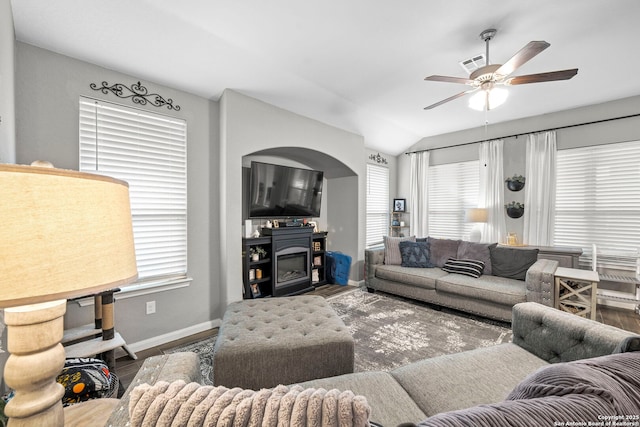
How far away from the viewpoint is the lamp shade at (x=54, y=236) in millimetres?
484

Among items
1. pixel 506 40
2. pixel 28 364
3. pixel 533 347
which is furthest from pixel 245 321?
pixel 506 40

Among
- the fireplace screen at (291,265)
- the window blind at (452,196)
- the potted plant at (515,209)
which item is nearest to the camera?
the fireplace screen at (291,265)

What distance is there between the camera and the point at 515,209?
4.16 metres

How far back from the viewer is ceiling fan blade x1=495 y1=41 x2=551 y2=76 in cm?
164

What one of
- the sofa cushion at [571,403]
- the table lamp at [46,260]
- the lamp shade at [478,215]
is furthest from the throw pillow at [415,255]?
the table lamp at [46,260]

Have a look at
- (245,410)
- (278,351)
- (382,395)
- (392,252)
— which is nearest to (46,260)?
(245,410)

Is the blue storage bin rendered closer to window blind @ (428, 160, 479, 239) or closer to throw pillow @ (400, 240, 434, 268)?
throw pillow @ (400, 240, 434, 268)

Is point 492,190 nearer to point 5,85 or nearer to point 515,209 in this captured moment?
point 515,209

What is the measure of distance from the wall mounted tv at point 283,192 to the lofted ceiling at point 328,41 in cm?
93

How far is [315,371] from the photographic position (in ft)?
5.43

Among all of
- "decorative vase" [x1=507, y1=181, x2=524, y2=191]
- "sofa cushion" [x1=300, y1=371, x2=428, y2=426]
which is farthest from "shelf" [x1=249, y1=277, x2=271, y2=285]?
"decorative vase" [x1=507, y1=181, x2=524, y2=191]

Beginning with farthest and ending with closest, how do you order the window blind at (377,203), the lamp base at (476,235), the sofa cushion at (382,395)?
the window blind at (377,203) < the lamp base at (476,235) < the sofa cushion at (382,395)

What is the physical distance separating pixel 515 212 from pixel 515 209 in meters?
0.05

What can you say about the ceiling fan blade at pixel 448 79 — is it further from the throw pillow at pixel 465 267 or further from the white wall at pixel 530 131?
the white wall at pixel 530 131
